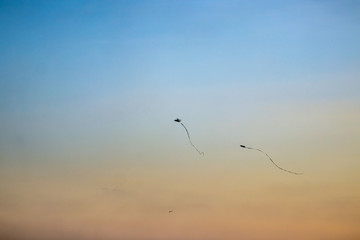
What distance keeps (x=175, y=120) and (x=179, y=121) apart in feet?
2.53

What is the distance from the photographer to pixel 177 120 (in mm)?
38812

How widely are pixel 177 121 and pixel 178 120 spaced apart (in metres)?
0.32

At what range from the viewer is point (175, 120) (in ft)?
127

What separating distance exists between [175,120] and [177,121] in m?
0.41

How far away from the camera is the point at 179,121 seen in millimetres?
38625

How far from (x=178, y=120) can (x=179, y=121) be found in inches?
11.1

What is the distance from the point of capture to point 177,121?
128 ft

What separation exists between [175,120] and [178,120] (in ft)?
1.80

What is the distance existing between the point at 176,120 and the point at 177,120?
7.2 inches

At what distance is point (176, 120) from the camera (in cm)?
3884

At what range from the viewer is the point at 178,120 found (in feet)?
127

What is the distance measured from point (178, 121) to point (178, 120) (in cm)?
18

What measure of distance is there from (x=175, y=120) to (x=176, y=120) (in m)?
0.18
